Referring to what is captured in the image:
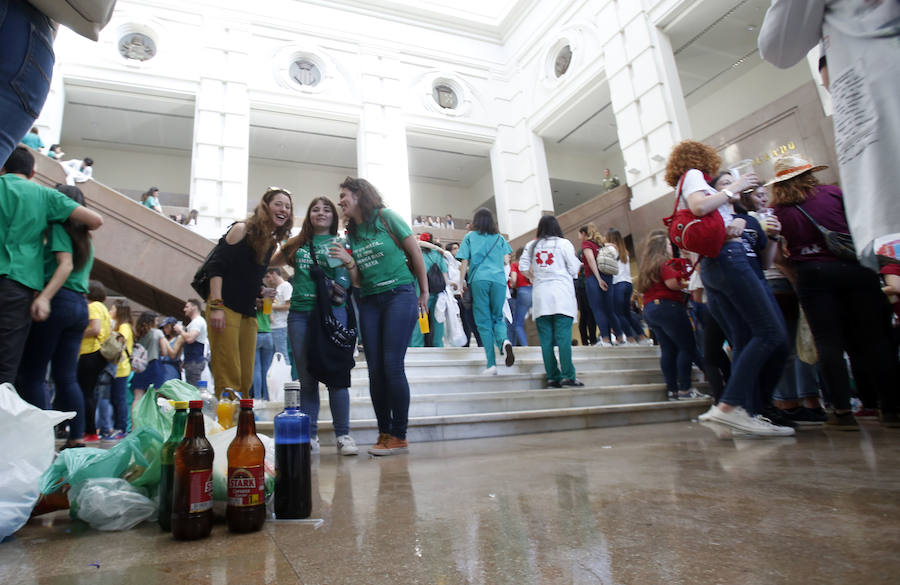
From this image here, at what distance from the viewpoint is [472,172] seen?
20938 millimetres

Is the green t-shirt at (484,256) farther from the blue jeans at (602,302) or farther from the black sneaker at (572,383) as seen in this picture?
the blue jeans at (602,302)

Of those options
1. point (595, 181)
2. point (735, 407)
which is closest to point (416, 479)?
point (735, 407)

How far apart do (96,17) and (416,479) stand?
187 cm

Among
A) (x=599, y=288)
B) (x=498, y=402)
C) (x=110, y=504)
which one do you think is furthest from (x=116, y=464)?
(x=599, y=288)

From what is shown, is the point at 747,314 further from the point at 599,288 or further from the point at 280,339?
the point at 280,339

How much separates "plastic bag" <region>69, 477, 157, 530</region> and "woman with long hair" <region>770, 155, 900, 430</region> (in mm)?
3454

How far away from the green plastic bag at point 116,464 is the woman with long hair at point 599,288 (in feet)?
18.9

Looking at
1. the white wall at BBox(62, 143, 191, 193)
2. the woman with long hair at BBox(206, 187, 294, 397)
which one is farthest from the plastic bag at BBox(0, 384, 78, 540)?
the white wall at BBox(62, 143, 191, 193)

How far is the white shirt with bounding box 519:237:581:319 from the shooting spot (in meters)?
4.80

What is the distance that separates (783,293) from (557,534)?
3.25 m

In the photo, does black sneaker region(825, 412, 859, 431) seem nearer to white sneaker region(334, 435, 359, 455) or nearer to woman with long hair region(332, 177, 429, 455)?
woman with long hair region(332, 177, 429, 455)

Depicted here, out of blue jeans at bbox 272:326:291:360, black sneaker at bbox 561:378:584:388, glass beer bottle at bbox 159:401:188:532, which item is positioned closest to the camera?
glass beer bottle at bbox 159:401:188:532

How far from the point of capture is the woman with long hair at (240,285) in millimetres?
3105

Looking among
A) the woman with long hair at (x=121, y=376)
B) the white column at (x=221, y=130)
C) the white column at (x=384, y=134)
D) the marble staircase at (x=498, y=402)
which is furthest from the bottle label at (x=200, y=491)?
the white column at (x=384, y=134)
